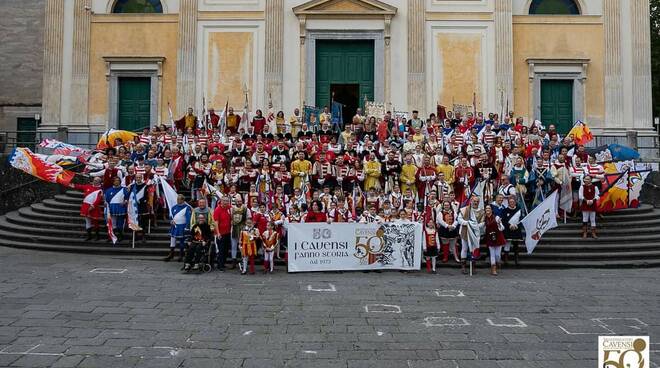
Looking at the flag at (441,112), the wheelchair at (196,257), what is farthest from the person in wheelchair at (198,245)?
the flag at (441,112)

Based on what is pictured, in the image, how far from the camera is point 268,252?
45.8 ft

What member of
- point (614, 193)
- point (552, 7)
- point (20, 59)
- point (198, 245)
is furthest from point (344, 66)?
point (20, 59)

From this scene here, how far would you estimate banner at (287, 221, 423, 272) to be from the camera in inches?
558

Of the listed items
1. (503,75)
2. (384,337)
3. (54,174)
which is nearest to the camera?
(384,337)

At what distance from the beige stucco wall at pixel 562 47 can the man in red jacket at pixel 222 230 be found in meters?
16.3

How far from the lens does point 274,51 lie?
2553cm

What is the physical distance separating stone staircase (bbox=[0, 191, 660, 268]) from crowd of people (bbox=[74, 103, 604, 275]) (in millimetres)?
504

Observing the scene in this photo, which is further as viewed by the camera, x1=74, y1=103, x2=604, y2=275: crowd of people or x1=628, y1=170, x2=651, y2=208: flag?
x1=628, y1=170, x2=651, y2=208: flag

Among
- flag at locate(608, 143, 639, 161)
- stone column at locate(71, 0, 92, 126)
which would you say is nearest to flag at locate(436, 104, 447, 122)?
flag at locate(608, 143, 639, 161)

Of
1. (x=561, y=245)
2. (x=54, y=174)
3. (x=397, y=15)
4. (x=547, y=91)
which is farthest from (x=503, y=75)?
(x=54, y=174)

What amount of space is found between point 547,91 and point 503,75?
92.5 inches

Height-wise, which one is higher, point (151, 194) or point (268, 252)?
point (151, 194)

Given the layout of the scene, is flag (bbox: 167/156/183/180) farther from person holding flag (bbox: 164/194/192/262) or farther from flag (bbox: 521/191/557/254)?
flag (bbox: 521/191/557/254)

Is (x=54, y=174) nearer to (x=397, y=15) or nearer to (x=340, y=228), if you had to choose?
(x=340, y=228)
